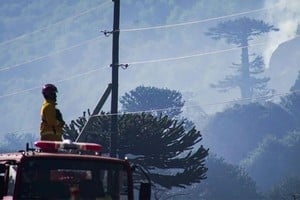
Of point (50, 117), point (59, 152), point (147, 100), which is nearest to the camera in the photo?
point (59, 152)

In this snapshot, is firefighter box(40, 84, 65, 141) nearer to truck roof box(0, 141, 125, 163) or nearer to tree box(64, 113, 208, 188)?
truck roof box(0, 141, 125, 163)

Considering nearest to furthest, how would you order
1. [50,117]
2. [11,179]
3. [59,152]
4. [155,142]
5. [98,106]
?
[11,179] < [59,152] < [50,117] < [98,106] < [155,142]

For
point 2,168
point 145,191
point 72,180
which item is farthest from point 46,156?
point 145,191

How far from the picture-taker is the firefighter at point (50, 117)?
1116 centimetres

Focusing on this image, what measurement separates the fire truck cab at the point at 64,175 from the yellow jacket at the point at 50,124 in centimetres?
97

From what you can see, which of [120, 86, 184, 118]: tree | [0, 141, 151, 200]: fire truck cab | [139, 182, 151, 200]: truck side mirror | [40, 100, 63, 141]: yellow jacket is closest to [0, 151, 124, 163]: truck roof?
[0, 141, 151, 200]: fire truck cab

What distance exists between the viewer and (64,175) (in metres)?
9.69

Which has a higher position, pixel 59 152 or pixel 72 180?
pixel 59 152

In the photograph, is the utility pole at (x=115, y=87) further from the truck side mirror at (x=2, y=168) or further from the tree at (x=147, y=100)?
the tree at (x=147, y=100)

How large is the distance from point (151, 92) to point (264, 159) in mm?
34422

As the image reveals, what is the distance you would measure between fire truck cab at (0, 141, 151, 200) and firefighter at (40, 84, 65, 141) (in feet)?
3.20

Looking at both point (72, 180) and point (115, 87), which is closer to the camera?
point (72, 180)

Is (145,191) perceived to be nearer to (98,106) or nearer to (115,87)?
(115,87)

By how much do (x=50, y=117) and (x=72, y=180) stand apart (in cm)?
177
